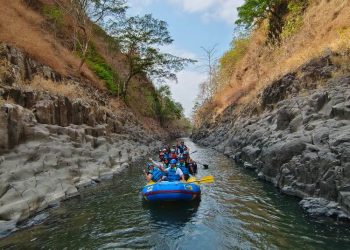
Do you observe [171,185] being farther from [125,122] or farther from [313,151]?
[125,122]

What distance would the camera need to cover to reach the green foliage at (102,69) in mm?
36125

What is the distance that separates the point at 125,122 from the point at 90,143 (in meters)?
12.6

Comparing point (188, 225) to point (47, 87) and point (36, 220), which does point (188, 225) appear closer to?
point (36, 220)

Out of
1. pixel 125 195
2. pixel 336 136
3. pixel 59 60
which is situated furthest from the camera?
pixel 59 60

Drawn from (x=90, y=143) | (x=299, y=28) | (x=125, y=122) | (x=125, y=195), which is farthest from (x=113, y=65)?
(x=125, y=195)

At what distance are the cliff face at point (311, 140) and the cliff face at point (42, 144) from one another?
25.5 ft

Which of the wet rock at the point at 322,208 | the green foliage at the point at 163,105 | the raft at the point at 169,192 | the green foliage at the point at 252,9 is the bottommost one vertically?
the wet rock at the point at 322,208

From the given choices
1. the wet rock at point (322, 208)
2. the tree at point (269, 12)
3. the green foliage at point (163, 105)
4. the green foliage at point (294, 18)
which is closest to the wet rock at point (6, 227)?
the wet rock at point (322, 208)

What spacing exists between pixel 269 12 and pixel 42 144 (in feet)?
96.2

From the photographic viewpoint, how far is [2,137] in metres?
11.8

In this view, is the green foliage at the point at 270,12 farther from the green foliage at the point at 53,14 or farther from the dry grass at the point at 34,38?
the green foliage at the point at 53,14

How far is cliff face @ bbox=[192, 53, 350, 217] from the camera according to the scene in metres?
9.38


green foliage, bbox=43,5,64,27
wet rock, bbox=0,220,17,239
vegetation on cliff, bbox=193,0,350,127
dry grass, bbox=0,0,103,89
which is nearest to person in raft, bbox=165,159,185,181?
wet rock, bbox=0,220,17,239

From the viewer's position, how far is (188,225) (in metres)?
9.36
